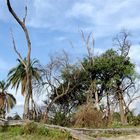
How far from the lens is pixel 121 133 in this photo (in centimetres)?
1975

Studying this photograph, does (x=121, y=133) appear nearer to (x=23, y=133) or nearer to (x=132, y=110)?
(x=23, y=133)

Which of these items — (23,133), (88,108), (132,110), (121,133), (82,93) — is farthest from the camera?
(82,93)

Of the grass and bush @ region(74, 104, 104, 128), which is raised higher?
bush @ region(74, 104, 104, 128)

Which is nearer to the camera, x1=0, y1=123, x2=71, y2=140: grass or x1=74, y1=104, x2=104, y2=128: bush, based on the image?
x1=0, y1=123, x2=71, y2=140: grass

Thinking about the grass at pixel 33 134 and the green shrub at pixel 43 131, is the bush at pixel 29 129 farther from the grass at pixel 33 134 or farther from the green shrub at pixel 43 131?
the green shrub at pixel 43 131

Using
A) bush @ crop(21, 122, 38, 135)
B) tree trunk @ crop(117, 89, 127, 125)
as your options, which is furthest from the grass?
tree trunk @ crop(117, 89, 127, 125)

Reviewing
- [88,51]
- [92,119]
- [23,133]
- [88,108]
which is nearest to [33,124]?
[23,133]

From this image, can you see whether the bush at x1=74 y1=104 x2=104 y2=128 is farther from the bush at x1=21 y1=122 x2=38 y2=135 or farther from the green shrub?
the bush at x1=21 y1=122 x2=38 y2=135

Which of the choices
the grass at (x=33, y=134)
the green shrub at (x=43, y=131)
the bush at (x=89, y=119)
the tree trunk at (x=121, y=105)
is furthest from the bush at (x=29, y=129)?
the tree trunk at (x=121, y=105)

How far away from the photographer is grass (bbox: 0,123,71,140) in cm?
1619

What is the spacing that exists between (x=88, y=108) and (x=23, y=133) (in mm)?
14615

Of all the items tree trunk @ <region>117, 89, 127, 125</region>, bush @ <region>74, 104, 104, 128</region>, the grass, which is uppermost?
tree trunk @ <region>117, 89, 127, 125</region>

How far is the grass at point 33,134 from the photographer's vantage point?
16.2m

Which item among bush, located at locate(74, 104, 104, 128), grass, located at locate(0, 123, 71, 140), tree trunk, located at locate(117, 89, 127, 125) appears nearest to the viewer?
grass, located at locate(0, 123, 71, 140)
